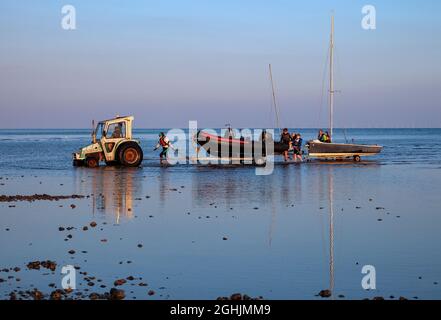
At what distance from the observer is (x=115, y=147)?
117ft

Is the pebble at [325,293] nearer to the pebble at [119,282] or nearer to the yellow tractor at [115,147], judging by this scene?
the pebble at [119,282]

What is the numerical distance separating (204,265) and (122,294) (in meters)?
2.35

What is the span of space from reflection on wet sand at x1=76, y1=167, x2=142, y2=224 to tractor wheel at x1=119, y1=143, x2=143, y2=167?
0.95 meters

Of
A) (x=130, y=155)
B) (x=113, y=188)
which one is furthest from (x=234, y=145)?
(x=113, y=188)

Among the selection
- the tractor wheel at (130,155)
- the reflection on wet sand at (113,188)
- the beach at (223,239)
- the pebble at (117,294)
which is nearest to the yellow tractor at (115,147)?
the tractor wheel at (130,155)

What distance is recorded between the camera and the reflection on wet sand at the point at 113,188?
19.3 m

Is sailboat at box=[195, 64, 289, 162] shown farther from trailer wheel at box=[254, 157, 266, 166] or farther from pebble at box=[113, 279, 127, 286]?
pebble at box=[113, 279, 127, 286]

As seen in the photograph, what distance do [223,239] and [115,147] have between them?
855 inches

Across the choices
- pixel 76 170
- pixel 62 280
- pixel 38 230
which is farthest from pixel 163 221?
pixel 76 170

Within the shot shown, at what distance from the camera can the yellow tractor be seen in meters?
35.5

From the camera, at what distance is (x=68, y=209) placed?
62.8 ft

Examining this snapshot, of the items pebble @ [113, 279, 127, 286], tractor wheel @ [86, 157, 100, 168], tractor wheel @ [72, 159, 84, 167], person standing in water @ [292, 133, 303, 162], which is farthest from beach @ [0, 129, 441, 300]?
person standing in water @ [292, 133, 303, 162]

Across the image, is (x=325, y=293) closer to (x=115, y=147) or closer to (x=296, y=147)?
(x=115, y=147)
